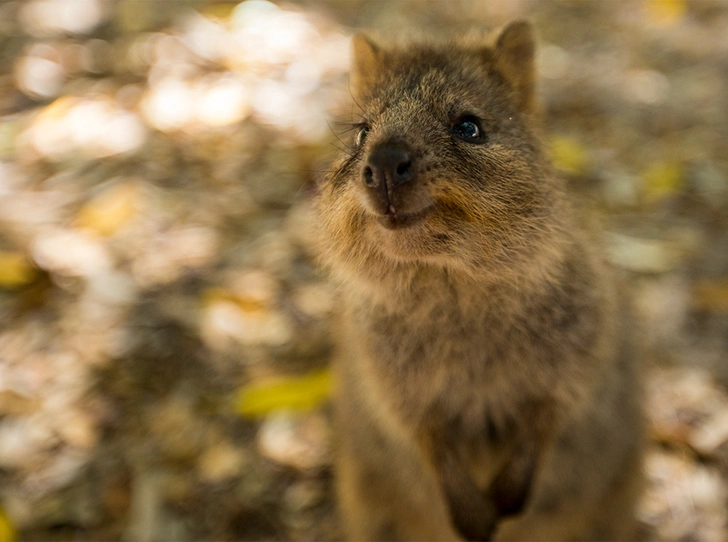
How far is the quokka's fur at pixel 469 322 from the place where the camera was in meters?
2.06

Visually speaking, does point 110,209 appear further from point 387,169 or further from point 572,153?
point 572,153

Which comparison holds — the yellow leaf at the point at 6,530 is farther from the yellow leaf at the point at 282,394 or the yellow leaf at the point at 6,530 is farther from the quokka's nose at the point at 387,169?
the quokka's nose at the point at 387,169

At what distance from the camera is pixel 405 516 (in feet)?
9.60

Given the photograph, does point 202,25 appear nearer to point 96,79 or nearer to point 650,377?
point 96,79

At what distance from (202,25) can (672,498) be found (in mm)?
4727

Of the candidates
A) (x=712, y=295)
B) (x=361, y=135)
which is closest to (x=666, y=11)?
(x=712, y=295)

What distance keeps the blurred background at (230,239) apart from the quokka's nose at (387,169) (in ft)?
4.29

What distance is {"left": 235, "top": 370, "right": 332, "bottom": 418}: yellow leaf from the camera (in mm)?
3512

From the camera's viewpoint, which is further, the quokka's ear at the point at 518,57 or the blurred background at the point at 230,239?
the blurred background at the point at 230,239

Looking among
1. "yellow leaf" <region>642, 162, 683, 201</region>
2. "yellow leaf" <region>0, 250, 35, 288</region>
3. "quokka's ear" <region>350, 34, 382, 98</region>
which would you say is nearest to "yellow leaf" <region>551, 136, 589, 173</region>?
"yellow leaf" <region>642, 162, 683, 201</region>

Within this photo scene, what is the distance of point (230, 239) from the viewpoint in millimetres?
4242

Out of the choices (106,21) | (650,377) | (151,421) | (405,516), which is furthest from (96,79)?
(650,377)

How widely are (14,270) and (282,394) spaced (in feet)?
5.56

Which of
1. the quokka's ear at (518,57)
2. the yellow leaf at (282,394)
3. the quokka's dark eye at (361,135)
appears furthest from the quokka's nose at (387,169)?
the yellow leaf at (282,394)
